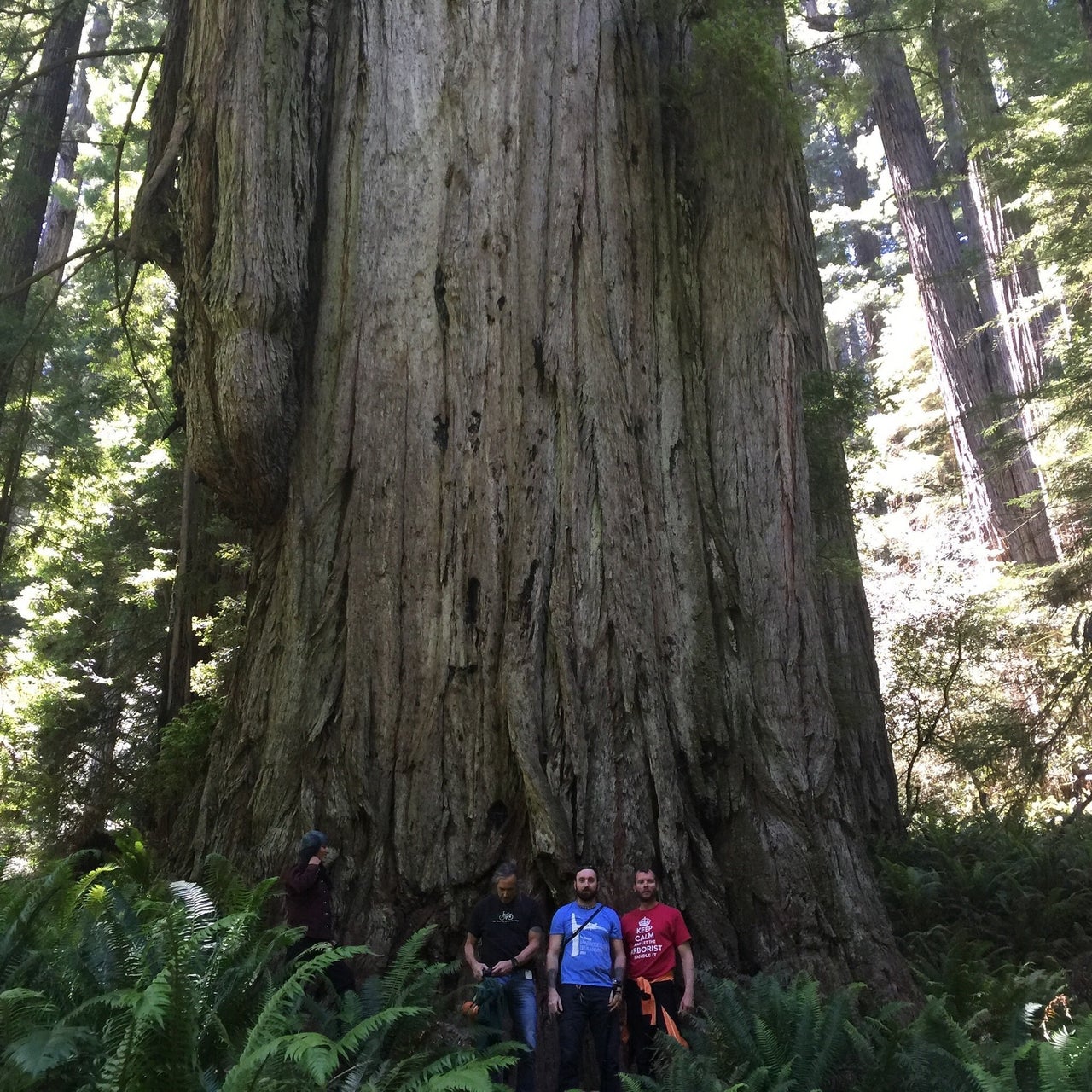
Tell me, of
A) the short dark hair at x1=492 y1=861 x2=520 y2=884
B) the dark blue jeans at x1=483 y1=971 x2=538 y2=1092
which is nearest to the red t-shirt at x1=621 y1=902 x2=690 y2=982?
the dark blue jeans at x1=483 y1=971 x2=538 y2=1092

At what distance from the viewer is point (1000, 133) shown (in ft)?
35.7

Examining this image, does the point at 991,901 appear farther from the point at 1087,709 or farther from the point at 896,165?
the point at 896,165

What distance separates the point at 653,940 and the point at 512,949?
0.72 metres

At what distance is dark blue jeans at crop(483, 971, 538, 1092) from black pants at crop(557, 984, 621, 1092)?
5.6 inches

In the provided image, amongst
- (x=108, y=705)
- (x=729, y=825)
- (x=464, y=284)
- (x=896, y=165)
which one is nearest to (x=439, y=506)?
(x=464, y=284)

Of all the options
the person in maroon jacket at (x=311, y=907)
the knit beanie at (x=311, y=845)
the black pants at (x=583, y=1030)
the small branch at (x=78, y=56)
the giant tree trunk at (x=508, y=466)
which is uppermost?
the small branch at (x=78, y=56)

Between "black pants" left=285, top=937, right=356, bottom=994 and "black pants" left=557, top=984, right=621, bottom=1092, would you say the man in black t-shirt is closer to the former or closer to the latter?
"black pants" left=557, top=984, right=621, bottom=1092

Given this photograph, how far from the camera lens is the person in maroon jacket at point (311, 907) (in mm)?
5184

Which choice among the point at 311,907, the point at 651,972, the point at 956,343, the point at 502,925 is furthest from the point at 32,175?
the point at 956,343

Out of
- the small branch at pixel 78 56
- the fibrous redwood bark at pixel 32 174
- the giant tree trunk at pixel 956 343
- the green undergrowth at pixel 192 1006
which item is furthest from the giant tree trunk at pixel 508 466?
the giant tree trunk at pixel 956 343

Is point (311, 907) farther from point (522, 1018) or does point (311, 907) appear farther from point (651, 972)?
point (651, 972)

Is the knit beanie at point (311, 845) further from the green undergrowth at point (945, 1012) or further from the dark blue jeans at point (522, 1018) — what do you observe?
the green undergrowth at point (945, 1012)

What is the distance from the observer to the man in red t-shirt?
5086mm

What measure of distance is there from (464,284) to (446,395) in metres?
0.80
